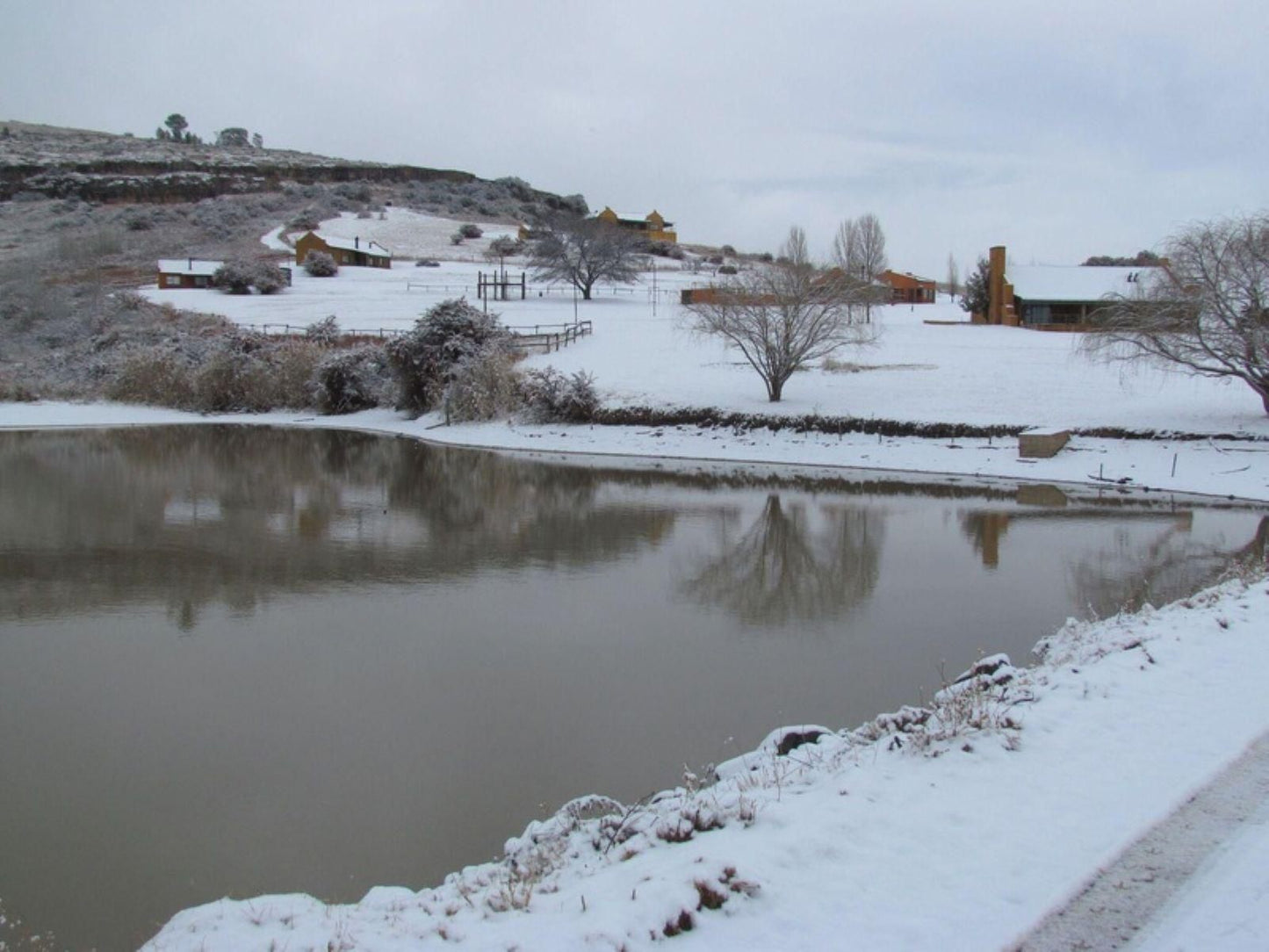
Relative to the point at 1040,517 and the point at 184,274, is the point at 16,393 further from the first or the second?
the point at 1040,517

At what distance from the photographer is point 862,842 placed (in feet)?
19.0

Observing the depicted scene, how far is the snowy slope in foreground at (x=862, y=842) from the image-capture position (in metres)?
5.01

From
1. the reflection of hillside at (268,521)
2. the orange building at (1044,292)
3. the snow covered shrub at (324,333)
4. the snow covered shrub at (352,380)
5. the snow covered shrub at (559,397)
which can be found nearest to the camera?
the reflection of hillside at (268,521)

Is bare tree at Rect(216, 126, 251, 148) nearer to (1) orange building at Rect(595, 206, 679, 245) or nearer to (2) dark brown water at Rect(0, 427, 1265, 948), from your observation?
(1) orange building at Rect(595, 206, 679, 245)

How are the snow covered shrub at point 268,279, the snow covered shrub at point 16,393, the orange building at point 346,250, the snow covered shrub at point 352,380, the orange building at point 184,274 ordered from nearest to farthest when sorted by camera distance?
the snow covered shrub at point 352,380
the snow covered shrub at point 16,393
the snow covered shrub at point 268,279
the orange building at point 184,274
the orange building at point 346,250

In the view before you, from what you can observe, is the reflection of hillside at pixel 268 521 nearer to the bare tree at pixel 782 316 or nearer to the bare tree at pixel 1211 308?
the bare tree at pixel 782 316

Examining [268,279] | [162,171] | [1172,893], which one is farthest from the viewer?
[162,171]

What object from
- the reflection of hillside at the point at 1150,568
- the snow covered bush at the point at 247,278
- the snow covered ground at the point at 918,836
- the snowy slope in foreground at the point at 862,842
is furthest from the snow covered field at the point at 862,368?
the snowy slope in foreground at the point at 862,842

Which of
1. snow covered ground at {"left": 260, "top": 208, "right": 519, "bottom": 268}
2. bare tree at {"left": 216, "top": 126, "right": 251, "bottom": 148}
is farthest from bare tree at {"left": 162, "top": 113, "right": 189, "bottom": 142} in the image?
snow covered ground at {"left": 260, "top": 208, "right": 519, "bottom": 268}

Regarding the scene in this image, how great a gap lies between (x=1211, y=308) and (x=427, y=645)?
24939mm

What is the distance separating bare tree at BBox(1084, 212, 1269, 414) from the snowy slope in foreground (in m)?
22.9

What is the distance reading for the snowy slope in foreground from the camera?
5008 millimetres

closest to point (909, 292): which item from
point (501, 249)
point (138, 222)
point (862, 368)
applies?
point (501, 249)

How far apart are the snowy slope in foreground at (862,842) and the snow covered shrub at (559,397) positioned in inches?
1127
